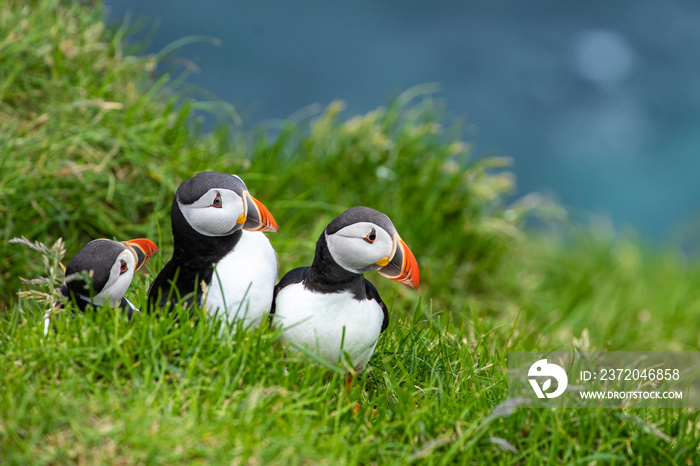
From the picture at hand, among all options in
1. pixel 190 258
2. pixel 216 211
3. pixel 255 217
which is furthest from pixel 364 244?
pixel 190 258

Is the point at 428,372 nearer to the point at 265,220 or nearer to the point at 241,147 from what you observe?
the point at 265,220

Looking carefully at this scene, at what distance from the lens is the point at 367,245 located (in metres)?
2.52

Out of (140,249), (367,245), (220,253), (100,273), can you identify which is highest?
(367,245)

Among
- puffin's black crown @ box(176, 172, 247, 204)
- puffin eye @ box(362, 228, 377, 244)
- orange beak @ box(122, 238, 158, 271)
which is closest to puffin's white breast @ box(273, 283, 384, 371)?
puffin eye @ box(362, 228, 377, 244)

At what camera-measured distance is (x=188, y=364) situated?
2.54 meters

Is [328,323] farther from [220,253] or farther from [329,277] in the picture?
[220,253]

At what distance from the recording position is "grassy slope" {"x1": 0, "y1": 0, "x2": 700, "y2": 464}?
2314 millimetres

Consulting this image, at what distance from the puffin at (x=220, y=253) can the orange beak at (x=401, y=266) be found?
535 mm

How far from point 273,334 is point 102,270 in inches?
28.9

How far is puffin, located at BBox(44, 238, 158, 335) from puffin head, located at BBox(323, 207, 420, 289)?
837 mm

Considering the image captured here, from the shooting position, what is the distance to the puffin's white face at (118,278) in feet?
8.41

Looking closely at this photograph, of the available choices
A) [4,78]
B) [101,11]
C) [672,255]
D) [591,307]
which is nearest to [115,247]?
[4,78]

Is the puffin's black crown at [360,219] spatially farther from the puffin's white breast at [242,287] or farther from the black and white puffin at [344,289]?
the puffin's white breast at [242,287]

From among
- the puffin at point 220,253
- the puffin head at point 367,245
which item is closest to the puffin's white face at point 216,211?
the puffin at point 220,253
